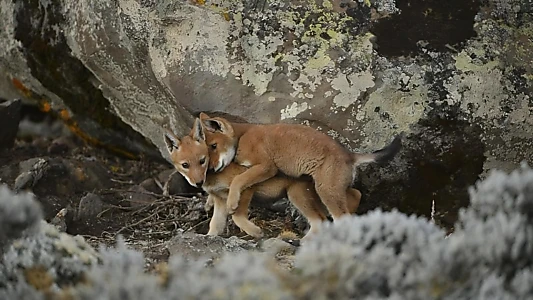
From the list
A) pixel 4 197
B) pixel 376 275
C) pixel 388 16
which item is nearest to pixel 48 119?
pixel 388 16

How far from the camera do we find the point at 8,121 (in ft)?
25.7

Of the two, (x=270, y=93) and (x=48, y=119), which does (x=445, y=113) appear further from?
(x=48, y=119)

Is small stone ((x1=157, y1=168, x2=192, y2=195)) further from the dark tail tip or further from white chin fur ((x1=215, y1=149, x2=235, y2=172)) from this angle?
the dark tail tip

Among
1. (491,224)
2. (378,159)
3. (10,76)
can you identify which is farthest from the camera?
(10,76)

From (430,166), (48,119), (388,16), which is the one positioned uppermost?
(388,16)

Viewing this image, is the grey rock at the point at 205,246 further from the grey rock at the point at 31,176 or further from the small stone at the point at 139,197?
the grey rock at the point at 31,176

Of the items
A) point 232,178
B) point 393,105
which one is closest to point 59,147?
point 232,178

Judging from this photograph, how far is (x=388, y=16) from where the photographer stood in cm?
601

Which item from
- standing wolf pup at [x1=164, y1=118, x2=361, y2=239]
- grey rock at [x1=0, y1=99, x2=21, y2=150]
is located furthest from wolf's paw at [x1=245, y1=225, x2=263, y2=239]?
grey rock at [x1=0, y1=99, x2=21, y2=150]

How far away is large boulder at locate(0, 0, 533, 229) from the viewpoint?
5902 millimetres

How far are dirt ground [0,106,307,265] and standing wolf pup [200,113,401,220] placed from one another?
59 cm

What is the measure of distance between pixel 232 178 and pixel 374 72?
130 centimetres

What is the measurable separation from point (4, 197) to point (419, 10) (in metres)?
3.69

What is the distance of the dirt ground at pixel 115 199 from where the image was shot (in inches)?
249
